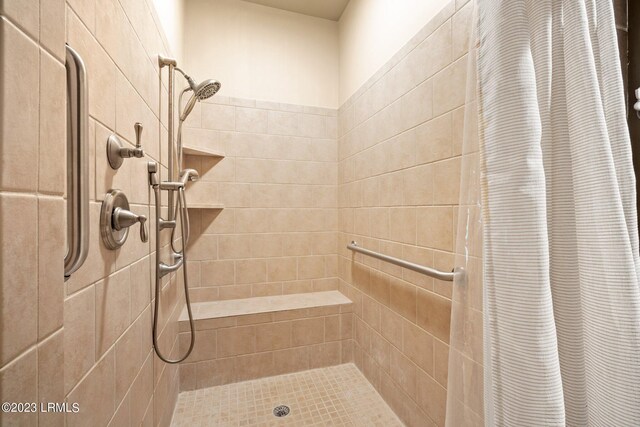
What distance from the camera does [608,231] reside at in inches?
21.1

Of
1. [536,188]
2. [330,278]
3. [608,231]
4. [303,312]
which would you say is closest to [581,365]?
[608,231]

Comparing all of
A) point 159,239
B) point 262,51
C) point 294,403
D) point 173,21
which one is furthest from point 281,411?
point 262,51

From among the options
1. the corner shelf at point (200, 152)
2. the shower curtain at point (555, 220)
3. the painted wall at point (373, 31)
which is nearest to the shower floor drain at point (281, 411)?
the shower curtain at point (555, 220)

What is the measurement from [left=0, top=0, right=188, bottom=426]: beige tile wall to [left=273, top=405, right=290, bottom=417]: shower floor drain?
1.74 feet

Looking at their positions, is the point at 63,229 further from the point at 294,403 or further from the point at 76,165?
the point at 294,403

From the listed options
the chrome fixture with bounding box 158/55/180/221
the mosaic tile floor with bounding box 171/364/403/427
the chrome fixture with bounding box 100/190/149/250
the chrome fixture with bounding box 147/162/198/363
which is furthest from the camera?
the mosaic tile floor with bounding box 171/364/403/427

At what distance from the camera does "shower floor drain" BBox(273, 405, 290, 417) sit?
1.39 meters

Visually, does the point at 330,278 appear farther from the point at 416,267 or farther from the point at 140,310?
the point at 140,310

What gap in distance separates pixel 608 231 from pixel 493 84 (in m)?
0.38

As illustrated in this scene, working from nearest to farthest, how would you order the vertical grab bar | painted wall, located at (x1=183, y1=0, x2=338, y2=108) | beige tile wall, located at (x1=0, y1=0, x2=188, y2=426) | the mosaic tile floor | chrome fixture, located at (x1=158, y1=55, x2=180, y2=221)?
beige tile wall, located at (x1=0, y1=0, x2=188, y2=426) → the vertical grab bar → chrome fixture, located at (x1=158, y1=55, x2=180, y2=221) → the mosaic tile floor → painted wall, located at (x1=183, y1=0, x2=338, y2=108)

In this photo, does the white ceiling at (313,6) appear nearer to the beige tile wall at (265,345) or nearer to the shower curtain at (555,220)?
the shower curtain at (555,220)

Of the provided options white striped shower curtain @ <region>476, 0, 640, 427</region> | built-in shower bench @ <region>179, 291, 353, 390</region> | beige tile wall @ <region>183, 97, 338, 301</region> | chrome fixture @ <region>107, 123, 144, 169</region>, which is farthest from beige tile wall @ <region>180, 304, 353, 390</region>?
white striped shower curtain @ <region>476, 0, 640, 427</region>

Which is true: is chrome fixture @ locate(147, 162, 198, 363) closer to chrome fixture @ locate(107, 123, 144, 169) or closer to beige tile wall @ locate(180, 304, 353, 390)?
chrome fixture @ locate(107, 123, 144, 169)

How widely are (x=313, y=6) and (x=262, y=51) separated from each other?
50cm
